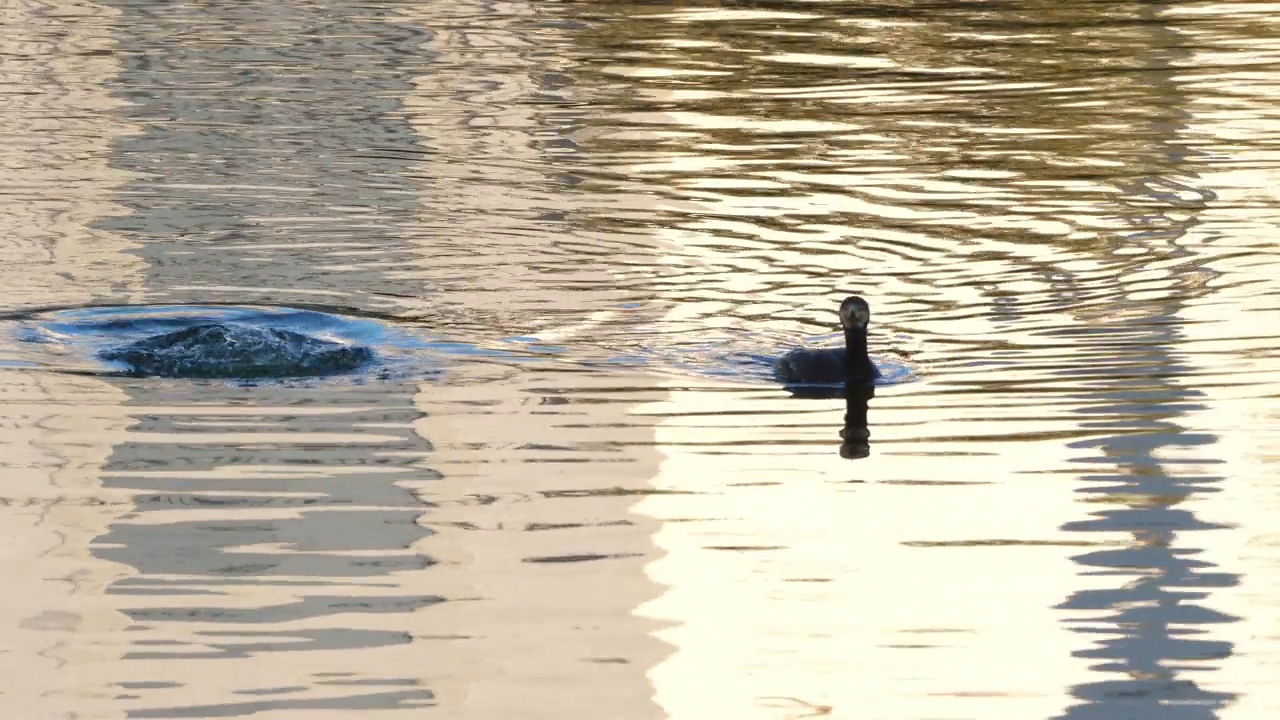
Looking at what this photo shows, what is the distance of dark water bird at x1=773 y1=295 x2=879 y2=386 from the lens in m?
15.7

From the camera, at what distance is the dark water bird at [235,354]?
1598cm

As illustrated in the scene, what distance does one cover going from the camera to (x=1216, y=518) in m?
12.3

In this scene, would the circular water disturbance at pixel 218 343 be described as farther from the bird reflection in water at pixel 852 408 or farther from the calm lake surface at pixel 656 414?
the bird reflection in water at pixel 852 408

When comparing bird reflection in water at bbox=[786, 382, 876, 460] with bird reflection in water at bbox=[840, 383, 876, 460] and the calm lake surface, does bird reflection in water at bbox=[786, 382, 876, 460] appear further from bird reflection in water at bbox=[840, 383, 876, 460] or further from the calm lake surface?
the calm lake surface

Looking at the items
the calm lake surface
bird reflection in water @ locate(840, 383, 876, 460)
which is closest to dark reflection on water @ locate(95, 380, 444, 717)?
the calm lake surface

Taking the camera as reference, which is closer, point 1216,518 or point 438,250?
point 1216,518

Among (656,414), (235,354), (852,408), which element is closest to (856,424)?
(852,408)

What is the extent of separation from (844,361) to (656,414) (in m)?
1.74

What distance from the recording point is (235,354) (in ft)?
53.2

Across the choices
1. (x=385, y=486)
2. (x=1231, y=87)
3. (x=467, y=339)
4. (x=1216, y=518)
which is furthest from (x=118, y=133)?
(x=1216, y=518)

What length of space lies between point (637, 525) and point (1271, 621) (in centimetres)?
328

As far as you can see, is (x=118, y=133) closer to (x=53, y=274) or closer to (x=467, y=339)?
(x=53, y=274)

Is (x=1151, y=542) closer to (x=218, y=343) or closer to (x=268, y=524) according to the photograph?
(x=268, y=524)

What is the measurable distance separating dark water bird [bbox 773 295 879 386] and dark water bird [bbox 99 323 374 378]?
3.06 meters
